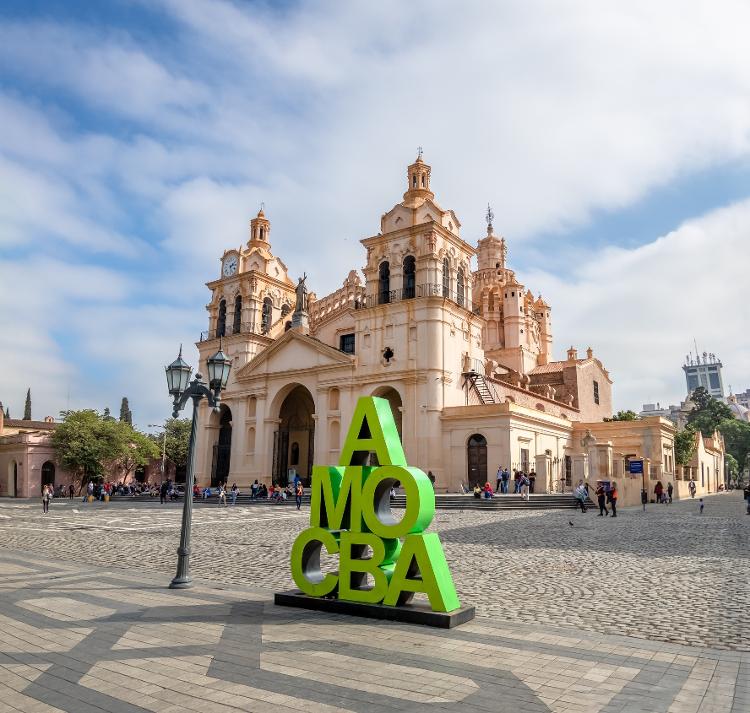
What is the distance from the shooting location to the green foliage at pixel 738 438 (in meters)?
91.0

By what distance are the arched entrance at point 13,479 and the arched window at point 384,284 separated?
3450cm

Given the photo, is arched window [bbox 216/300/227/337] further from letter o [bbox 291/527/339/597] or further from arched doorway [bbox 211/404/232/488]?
letter o [bbox 291/527/339/597]

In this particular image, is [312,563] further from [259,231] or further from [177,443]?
[177,443]

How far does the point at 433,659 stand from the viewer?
5.71 meters

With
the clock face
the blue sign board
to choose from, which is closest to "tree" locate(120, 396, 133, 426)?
the clock face

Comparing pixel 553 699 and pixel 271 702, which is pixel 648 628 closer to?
pixel 553 699

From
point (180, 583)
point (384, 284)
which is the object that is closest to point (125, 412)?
point (384, 284)

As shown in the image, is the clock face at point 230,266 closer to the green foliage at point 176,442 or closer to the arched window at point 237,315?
the arched window at point 237,315

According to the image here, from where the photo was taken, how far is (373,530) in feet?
25.3

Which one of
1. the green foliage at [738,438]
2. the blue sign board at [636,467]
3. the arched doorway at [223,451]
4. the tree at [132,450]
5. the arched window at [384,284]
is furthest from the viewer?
the green foliage at [738,438]

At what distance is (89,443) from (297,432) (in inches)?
654

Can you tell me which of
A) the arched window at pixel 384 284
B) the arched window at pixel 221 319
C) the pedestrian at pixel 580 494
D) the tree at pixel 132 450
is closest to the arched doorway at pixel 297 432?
the arched window at pixel 221 319

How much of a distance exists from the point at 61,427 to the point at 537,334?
141 ft

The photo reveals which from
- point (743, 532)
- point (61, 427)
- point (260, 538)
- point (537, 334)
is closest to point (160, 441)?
point (61, 427)
